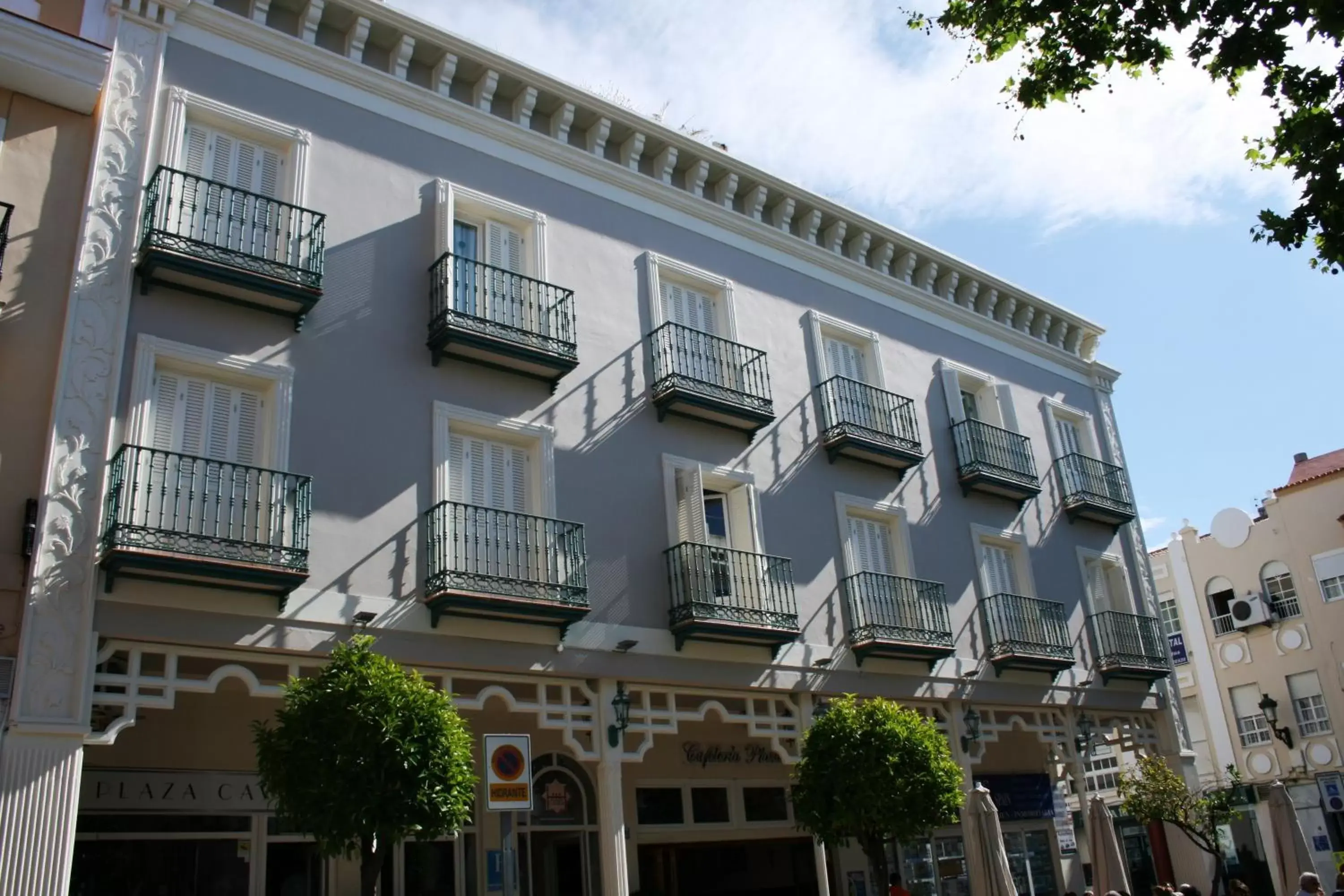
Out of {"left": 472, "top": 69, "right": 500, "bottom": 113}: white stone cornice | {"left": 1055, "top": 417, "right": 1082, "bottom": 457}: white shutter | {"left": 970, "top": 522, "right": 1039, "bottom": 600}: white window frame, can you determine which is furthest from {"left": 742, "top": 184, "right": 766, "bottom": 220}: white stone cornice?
{"left": 1055, "top": 417, "right": 1082, "bottom": 457}: white shutter

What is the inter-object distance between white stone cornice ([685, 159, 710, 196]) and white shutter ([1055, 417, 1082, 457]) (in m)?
10.1

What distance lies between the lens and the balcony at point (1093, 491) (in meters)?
23.1

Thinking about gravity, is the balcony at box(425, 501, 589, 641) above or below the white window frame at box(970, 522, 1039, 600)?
below

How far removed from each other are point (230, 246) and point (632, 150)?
6.95 meters

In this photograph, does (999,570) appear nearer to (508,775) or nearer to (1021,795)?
(1021,795)

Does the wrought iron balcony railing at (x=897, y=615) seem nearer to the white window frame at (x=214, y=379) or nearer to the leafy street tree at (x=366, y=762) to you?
the leafy street tree at (x=366, y=762)

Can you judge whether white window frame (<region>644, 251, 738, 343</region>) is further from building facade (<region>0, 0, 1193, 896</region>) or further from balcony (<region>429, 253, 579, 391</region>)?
balcony (<region>429, 253, 579, 391</region>)

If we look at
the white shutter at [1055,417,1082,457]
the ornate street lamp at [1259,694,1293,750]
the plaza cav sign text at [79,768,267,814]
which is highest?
the white shutter at [1055,417,1082,457]

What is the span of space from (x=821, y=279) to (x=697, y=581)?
7.25 metres

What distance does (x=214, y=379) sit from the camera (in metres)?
12.9

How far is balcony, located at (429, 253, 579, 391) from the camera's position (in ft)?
47.9

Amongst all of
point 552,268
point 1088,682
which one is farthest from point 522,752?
point 1088,682

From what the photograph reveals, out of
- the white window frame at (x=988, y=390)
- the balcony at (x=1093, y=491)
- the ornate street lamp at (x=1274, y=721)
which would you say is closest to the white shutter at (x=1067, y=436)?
the balcony at (x=1093, y=491)

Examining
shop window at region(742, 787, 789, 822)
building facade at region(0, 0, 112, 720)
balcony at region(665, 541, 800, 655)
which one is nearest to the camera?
building facade at region(0, 0, 112, 720)
